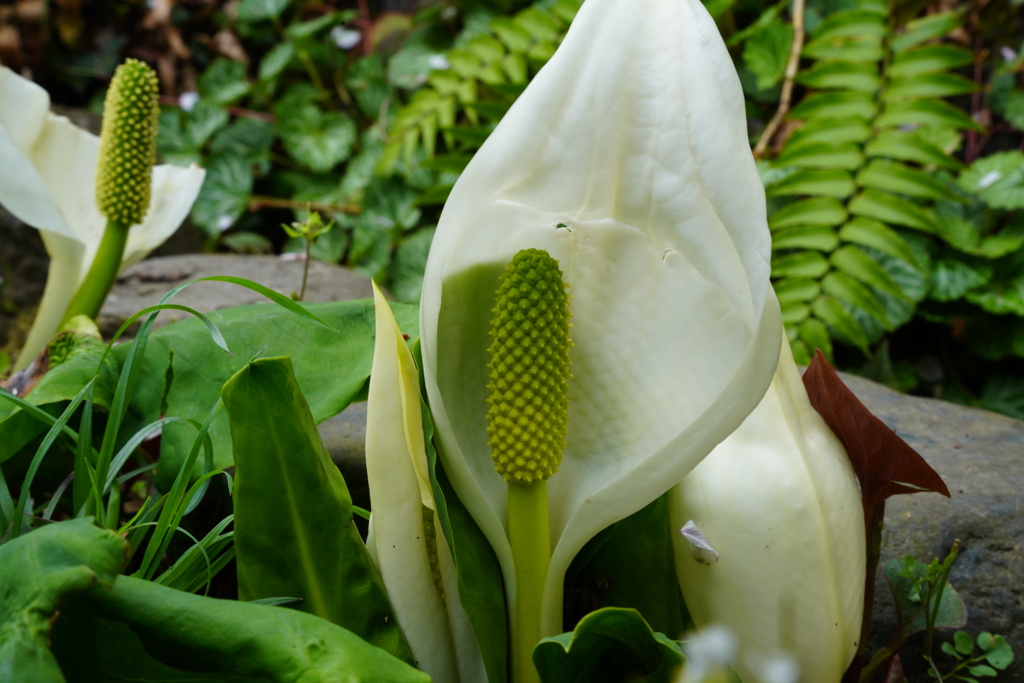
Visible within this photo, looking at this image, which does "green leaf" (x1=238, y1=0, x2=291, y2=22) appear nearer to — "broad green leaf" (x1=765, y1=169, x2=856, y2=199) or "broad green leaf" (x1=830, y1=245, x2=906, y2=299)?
"broad green leaf" (x1=765, y1=169, x2=856, y2=199)

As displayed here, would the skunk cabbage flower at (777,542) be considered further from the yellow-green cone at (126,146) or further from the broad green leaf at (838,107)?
the broad green leaf at (838,107)

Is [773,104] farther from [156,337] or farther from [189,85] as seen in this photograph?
[189,85]

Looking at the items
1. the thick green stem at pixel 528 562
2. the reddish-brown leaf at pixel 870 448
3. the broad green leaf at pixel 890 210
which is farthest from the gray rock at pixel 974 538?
the broad green leaf at pixel 890 210

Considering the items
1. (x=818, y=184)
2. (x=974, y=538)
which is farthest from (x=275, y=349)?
(x=818, y=184)

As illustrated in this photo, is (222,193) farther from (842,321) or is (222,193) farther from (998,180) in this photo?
(998,180)

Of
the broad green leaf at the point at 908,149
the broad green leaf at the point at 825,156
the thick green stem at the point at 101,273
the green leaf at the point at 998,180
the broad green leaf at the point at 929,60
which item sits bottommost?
the green leaf at the point at 998,180

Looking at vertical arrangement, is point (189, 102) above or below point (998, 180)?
below
